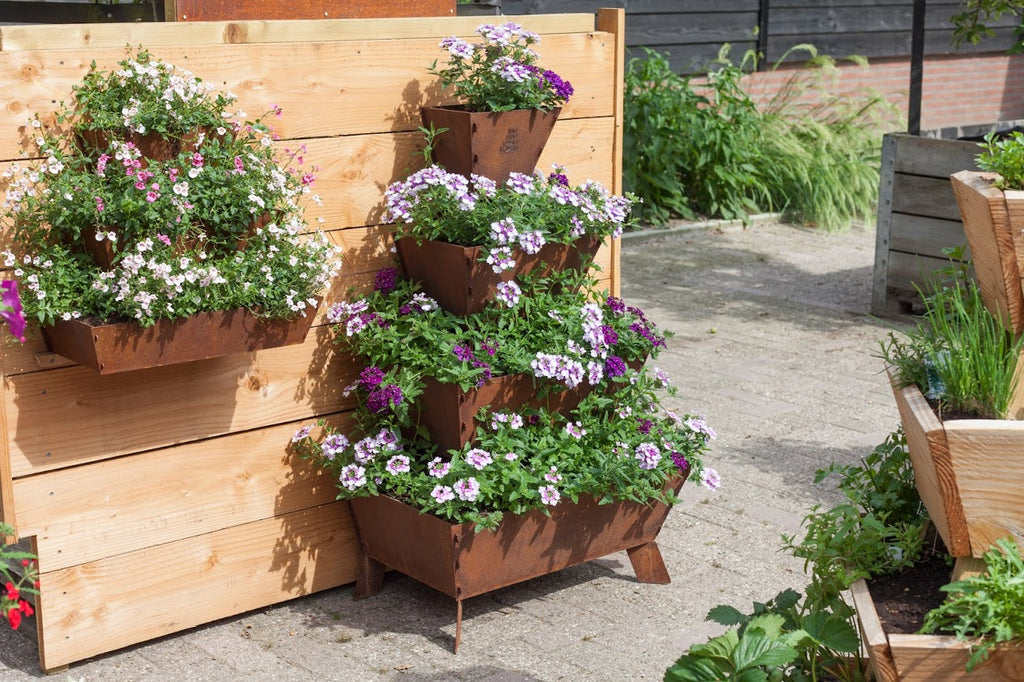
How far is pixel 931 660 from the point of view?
2.17m

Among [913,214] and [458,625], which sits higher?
[913,214]

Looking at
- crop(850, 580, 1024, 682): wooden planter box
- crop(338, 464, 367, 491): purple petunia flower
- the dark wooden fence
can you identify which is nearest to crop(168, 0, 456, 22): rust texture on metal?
crop(338, 464, 367, 491): purple petunia flower

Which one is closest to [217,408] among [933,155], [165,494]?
[165,494]

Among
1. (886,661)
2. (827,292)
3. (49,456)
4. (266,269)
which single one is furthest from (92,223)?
(827,292)

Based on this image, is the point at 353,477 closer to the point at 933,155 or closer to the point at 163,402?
the point at 163,402

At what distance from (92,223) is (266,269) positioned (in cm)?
41

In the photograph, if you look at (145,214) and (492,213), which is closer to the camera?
(145,214)

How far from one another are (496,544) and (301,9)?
153 cm

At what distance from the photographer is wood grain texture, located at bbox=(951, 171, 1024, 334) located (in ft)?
7.68

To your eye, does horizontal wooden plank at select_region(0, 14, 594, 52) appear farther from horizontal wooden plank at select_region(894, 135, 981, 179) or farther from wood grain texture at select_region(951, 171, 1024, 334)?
horizontal wooden plank at select_region(894, 135, 981, 179)

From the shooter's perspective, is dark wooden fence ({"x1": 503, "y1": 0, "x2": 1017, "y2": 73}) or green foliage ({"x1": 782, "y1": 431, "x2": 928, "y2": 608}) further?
dark wooden fence ({"x1": 503, "y1": 0, "x2": 1017, "y2": 73})

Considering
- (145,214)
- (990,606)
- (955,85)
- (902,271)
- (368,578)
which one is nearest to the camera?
(990,606)

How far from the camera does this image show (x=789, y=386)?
5570 mm

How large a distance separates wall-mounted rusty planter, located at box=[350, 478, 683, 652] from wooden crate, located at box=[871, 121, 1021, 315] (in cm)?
319
